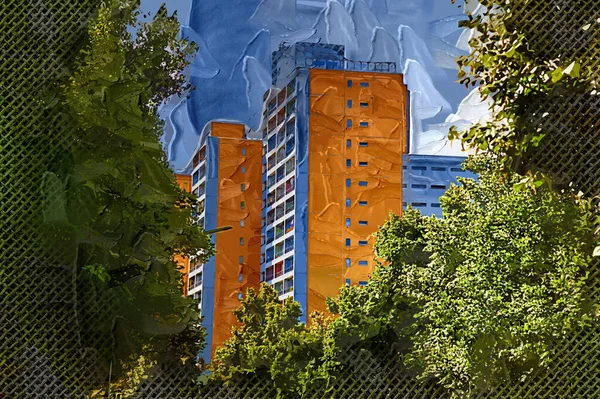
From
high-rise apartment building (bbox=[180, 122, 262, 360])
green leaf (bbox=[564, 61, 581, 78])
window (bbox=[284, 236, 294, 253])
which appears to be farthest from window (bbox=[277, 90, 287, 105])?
green leaf (bbox=[564, 61, 581, 78])

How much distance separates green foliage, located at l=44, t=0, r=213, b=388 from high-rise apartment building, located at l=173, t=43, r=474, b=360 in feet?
47.4

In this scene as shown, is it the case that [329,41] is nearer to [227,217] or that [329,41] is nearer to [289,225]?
[289,225]

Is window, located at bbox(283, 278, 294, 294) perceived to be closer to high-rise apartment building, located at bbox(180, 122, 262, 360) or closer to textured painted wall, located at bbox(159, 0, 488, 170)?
high-rise apartment building, located at bbox(180, 122, 262, 360)

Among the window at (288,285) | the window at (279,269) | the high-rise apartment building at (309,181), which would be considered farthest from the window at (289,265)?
the window at (288,285)

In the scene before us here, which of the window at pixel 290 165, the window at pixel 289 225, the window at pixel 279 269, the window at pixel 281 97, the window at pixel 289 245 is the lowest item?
the window at pixel 279 269

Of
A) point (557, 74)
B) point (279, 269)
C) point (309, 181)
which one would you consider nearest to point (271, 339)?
point (279, 269)

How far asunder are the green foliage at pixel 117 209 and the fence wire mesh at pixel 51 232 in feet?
0.33

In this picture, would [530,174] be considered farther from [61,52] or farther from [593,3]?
[61,52]

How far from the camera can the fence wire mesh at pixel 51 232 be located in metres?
3.79

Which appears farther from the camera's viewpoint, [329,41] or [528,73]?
[329,41]

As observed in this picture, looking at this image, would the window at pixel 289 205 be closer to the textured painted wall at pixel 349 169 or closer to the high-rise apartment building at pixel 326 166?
the high-rise apartment building at pixel 326 166

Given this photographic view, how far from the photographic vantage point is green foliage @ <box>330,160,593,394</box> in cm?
456

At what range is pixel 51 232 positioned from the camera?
3984 millimetres

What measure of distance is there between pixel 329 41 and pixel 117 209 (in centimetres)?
1630
